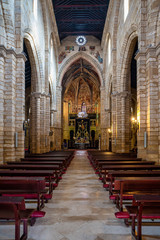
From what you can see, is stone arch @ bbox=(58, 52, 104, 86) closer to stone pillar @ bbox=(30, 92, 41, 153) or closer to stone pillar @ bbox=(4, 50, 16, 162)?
stone pillar @ bbox=(30, 92, 41, 153)

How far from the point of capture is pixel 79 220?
4.30 metres

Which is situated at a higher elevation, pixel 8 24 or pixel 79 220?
pixel 8 24

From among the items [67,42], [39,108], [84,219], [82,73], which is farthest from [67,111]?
[84,219]

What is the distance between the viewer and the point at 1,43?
31.5 feet

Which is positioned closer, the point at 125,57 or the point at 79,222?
the point at 79,222

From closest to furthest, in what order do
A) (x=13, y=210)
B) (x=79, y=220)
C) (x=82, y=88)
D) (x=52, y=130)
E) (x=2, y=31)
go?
1. (x=13, y=210)
2. (x=79, y=220)
3. (x=2, y=31)
4. (x=52, y=130)
5. (x=82, y=88)

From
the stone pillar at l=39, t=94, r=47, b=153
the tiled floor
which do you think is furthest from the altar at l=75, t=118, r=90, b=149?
the tiled floor

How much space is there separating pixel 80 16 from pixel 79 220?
2434 cm

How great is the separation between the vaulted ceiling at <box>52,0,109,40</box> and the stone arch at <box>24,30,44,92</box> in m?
8.84

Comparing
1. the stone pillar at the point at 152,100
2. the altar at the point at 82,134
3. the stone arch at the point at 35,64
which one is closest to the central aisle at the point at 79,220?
the stone pillar at the point at 152,100

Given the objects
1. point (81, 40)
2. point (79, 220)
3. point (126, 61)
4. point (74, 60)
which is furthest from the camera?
point (74, 60)

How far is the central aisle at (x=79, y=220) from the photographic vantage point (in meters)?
3.61

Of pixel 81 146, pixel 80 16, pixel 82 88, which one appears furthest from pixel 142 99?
pixel 82 88

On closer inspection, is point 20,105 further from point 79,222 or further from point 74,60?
point 74,60
